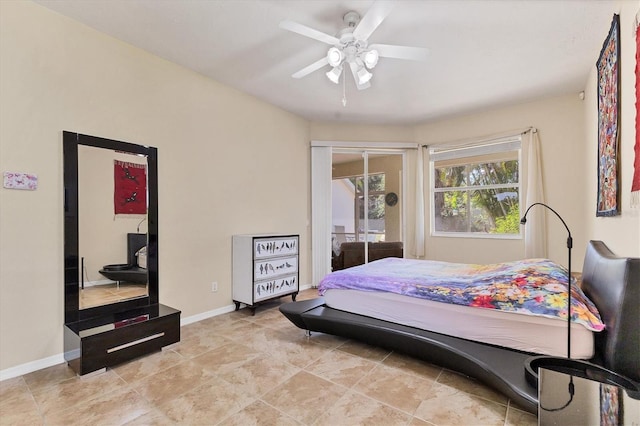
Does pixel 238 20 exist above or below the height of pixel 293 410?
above

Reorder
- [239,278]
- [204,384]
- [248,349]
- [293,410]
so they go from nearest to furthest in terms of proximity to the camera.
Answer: [293,410] < [204,384] < [248,349] < [239,278]

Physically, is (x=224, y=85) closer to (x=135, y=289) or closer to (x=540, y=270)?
(x=135, y=289)

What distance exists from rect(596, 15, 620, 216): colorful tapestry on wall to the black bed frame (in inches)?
17.9

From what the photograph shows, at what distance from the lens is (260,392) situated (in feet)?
6.57

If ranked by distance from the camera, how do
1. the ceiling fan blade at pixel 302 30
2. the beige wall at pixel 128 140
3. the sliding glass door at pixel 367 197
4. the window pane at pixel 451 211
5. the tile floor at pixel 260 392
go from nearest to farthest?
1. the tile floor at pixel 260 392
2. the ceiling fan blade at pixel 302 30
3. the beige wall at pixel 128 140
4. the window pane at pixel 451 211
5. the sliding glass door at pixel 367 197

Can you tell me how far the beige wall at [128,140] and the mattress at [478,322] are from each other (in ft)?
6.08

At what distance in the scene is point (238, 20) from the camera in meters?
2.48

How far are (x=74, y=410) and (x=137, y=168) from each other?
1999 mm

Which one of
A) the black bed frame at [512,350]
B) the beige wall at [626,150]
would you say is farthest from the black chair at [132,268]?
the beige wall at [626,150]

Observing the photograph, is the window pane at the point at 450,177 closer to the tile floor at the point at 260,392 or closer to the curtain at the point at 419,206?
the curtain at the point at 419,206

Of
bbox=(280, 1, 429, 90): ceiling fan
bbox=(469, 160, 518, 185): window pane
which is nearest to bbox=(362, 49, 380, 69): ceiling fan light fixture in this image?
bbox=(280, 1, 429, 90): ceiling fan

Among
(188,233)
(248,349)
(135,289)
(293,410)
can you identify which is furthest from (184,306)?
(293,410)

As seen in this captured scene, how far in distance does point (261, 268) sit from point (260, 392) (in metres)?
1.76

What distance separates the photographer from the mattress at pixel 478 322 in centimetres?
183
